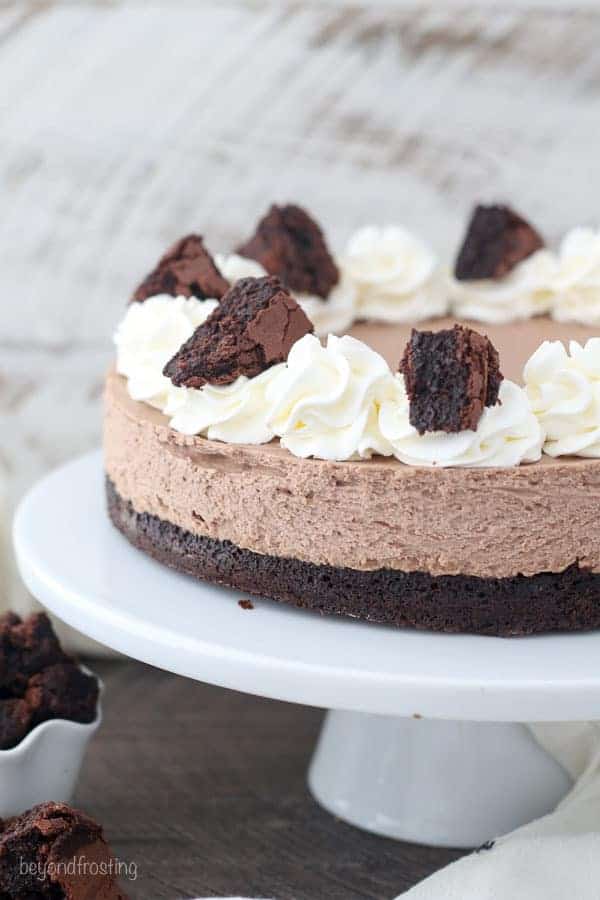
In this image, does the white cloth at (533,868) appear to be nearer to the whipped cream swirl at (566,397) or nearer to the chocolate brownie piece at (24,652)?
the whipped cream swirl at (566,397)

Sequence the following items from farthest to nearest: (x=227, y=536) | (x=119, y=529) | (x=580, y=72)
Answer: (x=580, y=72) → (x=119, y=529) → (x=227, y=536)

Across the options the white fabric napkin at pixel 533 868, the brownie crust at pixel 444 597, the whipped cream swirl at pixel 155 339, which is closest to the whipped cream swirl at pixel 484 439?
the brownie crust at pixel 444 597

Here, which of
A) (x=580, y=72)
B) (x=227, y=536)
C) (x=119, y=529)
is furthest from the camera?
(x=580, y=72)

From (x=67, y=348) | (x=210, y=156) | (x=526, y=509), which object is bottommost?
(x=67, y=348)

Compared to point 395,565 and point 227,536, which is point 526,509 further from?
point 227,536

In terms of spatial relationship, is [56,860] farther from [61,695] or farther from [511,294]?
[511,294]

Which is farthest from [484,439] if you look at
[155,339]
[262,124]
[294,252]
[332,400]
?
[262,124]

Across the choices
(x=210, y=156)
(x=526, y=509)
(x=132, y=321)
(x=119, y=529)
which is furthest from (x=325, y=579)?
(x=210, y=156)

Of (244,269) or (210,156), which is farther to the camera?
(210,156)
